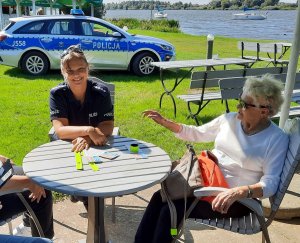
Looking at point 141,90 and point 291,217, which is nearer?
point 291,217

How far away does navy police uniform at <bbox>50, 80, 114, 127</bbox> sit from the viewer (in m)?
2.91

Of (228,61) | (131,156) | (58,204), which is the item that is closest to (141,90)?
(228,61)

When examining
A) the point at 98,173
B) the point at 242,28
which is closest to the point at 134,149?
the point at 98,173

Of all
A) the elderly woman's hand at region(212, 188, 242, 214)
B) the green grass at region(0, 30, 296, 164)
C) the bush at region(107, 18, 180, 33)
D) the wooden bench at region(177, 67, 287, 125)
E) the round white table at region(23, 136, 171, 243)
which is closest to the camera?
the round white table at region(23, 136, 171, 243)

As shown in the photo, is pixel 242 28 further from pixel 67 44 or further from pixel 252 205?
pixel 252 205

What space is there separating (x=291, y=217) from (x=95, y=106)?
184 cm

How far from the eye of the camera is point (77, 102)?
9.75ft

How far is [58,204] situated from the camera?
335 centimetres

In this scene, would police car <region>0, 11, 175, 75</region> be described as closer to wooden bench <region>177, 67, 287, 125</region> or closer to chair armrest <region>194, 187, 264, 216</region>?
wooden bench <region>177, 67, 287, 125</region>

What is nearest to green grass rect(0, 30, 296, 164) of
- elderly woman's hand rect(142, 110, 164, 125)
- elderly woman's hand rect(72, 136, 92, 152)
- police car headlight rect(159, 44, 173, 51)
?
police car headlight rect(159, 44, 173, 51)

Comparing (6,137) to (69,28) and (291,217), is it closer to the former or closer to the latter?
(291,217)

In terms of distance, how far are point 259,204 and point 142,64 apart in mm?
7290

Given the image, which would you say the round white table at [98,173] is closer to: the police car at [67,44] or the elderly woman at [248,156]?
the elderly woman at [248,156]

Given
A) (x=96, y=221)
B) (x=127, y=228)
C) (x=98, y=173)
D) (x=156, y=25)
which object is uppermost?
(x=156, y=25)
